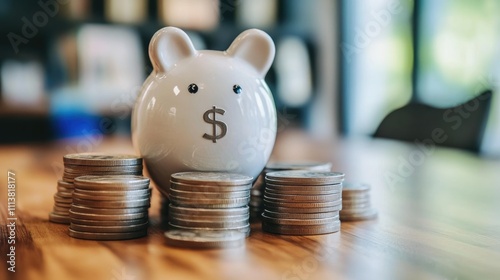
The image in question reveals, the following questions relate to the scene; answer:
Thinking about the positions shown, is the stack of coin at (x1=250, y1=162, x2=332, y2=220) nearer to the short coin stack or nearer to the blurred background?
the short coin stack

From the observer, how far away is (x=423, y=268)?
1028 millimetres

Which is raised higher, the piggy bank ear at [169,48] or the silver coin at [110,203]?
the piggy bank ear at [169,48]

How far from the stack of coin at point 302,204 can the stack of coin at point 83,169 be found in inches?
11.3

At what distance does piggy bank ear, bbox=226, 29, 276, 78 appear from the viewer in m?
1.46

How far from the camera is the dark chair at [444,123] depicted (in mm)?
4332

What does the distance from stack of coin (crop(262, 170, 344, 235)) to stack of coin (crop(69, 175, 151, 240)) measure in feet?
0.84

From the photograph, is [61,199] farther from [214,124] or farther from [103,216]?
[214,124]

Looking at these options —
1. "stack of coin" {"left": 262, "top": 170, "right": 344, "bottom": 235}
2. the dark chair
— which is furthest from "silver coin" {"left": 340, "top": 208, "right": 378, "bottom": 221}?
the dark chair

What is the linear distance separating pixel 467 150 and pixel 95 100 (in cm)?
276

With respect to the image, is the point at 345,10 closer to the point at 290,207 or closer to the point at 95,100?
the point at 95,100

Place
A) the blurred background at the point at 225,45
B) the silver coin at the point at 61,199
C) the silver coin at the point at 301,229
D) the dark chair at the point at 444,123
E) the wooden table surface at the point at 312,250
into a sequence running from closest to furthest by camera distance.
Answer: the wooden table surface at the point at 312,250 → the silver coin at the point at 301,229 → the silver coin at the point at 61,199 → the dark chair at the point at 444,123 → the blurred background at the point at 225,45

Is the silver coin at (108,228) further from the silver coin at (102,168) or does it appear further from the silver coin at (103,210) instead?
the silver coin at (102,168)

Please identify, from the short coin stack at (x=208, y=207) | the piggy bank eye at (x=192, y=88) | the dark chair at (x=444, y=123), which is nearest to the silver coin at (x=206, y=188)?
the short coin stack at (x=208, y=207)

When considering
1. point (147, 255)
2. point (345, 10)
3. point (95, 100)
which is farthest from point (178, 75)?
point (345, 10)
